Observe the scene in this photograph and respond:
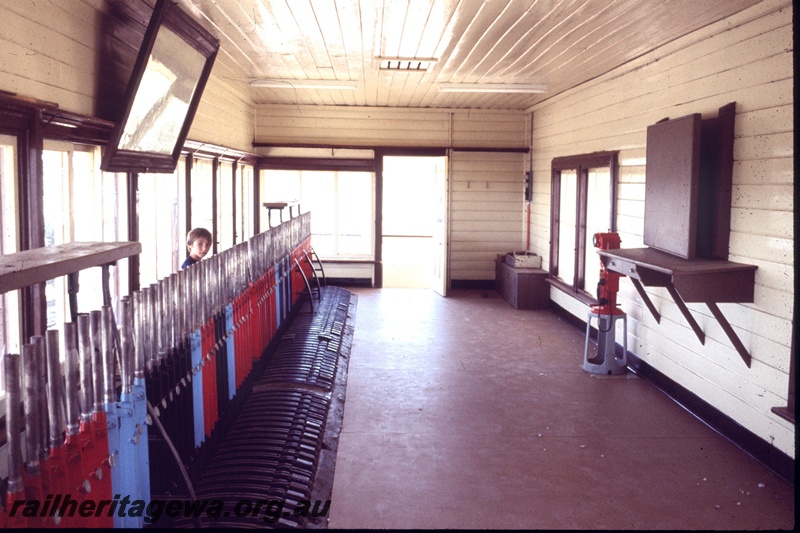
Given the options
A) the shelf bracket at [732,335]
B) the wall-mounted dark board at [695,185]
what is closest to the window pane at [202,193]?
the wall-mounted dark board at [695,185]

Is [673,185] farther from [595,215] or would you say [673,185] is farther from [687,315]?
[595,215]

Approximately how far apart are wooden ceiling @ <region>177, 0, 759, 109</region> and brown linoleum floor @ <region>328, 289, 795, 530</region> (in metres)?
3.07

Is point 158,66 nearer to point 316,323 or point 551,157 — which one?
point 316,323

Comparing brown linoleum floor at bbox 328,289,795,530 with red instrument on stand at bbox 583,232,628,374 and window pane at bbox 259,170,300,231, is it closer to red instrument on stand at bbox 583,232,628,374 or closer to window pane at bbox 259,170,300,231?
red instrument on stand at bbox 583,232,628,374

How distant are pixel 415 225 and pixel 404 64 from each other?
48.9 ft

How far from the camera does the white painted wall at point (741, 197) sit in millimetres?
4293

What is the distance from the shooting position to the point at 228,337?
158 inches

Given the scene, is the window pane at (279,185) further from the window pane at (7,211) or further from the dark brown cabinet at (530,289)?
the window pane at (7,211)

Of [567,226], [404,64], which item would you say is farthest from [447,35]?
[567,226]

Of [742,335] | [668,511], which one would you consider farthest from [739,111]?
[668,511]

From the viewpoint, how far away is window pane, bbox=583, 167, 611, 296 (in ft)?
25.4

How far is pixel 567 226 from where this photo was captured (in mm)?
9227

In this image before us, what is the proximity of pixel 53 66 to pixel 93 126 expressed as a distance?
53cm

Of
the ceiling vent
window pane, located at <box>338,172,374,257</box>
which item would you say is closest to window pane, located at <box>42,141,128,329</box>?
the ceiling vent
